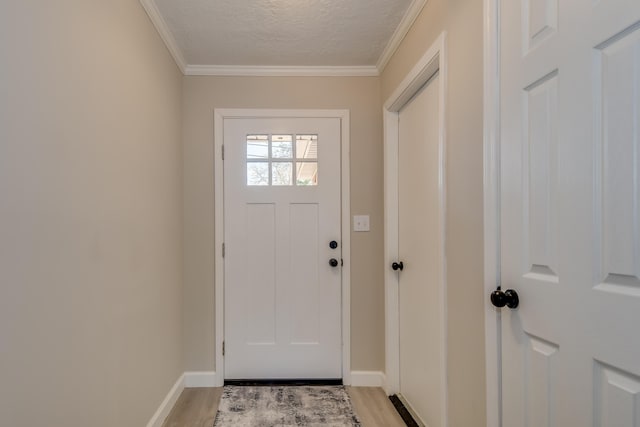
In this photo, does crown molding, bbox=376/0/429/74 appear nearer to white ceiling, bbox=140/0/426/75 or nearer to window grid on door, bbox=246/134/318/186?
white ceiling, bbox=140/0/426/75

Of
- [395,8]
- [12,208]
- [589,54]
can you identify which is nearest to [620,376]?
[589,54]

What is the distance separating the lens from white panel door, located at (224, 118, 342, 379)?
2.68 m

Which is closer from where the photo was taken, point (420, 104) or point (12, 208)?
point (12, 208)

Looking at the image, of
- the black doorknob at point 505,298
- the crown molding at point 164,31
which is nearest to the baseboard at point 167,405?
the black doorknob at point 505,298

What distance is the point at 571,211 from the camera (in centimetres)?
94

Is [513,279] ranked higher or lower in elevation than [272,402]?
higher

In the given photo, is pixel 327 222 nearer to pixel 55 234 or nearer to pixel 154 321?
pixel 154 321

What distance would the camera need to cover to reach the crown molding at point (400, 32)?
1924mm

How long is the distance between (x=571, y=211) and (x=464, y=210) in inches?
21.6

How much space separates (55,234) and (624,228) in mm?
1509

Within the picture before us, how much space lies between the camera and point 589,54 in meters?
0.88

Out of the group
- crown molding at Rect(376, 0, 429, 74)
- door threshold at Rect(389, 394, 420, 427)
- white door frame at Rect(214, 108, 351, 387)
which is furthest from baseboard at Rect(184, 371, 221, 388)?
crown molding at Rect(376, 0, 429, 74)

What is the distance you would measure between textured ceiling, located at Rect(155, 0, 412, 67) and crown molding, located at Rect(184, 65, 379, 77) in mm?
37

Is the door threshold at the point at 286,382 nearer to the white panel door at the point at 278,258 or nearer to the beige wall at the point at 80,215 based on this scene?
the white panel door at the point at 278,258
